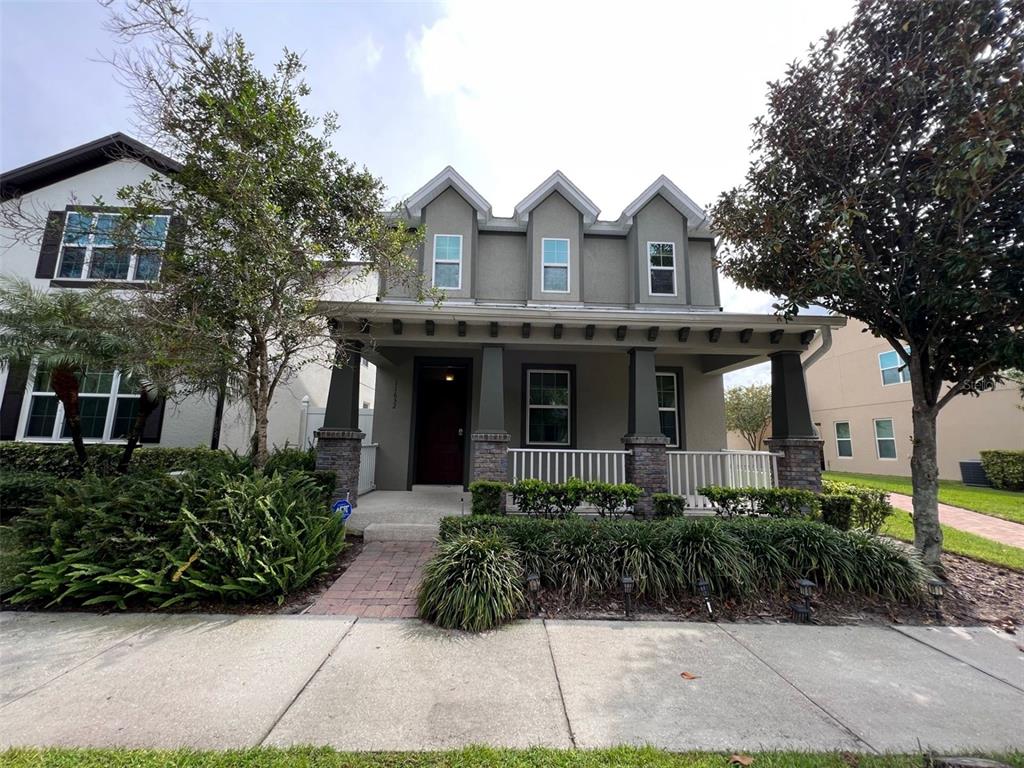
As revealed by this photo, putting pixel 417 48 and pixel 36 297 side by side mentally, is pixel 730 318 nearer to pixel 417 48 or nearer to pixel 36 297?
pixel 417 48

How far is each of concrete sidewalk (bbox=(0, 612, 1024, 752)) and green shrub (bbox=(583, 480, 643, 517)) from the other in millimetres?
2531

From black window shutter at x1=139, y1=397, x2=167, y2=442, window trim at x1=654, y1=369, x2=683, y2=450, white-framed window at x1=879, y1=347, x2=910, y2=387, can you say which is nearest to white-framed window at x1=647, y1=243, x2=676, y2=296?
window trim at x1=654, y1=369, x2=683, y2=450

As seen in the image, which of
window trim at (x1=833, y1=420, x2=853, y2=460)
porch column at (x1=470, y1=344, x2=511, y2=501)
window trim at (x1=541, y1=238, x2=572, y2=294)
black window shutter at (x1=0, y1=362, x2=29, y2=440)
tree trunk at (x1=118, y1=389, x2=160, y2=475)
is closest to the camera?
porch column at (x1=470, y1=344, x2=511, y2=501)

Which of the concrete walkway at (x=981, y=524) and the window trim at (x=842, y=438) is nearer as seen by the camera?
the concrete walkway at (x=981, y=524)

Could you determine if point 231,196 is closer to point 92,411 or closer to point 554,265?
point 554,265

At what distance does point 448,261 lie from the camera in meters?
9.69

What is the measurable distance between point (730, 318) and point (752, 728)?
6.14 meters

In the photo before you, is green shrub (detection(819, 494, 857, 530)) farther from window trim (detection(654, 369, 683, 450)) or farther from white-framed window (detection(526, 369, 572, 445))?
white-framed window (detection(526, 369, 572, 445))

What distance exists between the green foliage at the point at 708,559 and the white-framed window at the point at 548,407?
178 inches

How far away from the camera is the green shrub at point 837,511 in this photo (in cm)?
654

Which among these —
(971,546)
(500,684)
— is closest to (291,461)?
(500,684)

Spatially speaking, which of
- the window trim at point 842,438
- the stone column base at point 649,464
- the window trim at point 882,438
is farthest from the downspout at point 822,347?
the window trim at point 842,438

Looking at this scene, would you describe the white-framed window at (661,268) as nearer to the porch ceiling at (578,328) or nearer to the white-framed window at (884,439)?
the porch ceiling at (578,328)

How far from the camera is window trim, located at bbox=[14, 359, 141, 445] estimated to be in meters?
9.35
